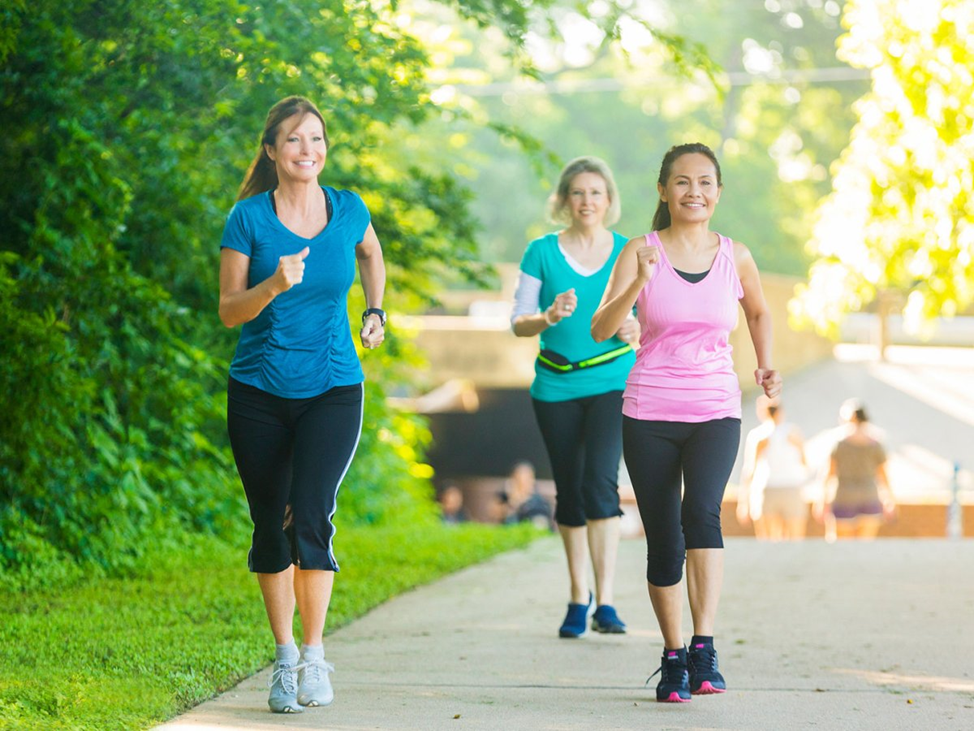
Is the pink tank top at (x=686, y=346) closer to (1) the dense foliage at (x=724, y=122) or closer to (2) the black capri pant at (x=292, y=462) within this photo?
(2) the black capri pant at (x=292, y=462)

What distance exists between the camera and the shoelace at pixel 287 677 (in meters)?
4.67

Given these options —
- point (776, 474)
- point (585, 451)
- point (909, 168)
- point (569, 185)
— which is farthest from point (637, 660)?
point (909, 168)

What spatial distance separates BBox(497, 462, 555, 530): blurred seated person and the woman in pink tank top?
42.3 feet

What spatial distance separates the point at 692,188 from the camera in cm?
493

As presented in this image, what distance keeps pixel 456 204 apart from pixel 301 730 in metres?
5.91

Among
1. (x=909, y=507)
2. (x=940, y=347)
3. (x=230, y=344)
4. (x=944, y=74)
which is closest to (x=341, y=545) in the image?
(x=230, y=344)

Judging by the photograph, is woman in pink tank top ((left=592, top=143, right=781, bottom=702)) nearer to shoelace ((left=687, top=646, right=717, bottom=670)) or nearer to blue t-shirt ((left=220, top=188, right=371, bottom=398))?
shoelace ((left=687, top=646, right=717, bottom=670))

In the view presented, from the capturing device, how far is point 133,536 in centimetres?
798

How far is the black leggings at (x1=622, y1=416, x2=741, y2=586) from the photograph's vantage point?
4.86m

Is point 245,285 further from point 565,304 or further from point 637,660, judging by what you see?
point 637,660

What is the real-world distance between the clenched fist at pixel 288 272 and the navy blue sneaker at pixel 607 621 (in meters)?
2.64

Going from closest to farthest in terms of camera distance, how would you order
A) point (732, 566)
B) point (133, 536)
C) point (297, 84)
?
1. point (297, 84)
2. point (133, 536)
3. point (732, 566)

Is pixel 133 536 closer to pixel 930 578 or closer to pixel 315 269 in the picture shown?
pixel 315 269

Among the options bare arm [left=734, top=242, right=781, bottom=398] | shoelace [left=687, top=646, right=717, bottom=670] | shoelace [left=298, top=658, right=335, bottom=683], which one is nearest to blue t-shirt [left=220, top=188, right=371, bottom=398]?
shoelace [left=298, top=658, right=335, bottom=683]
